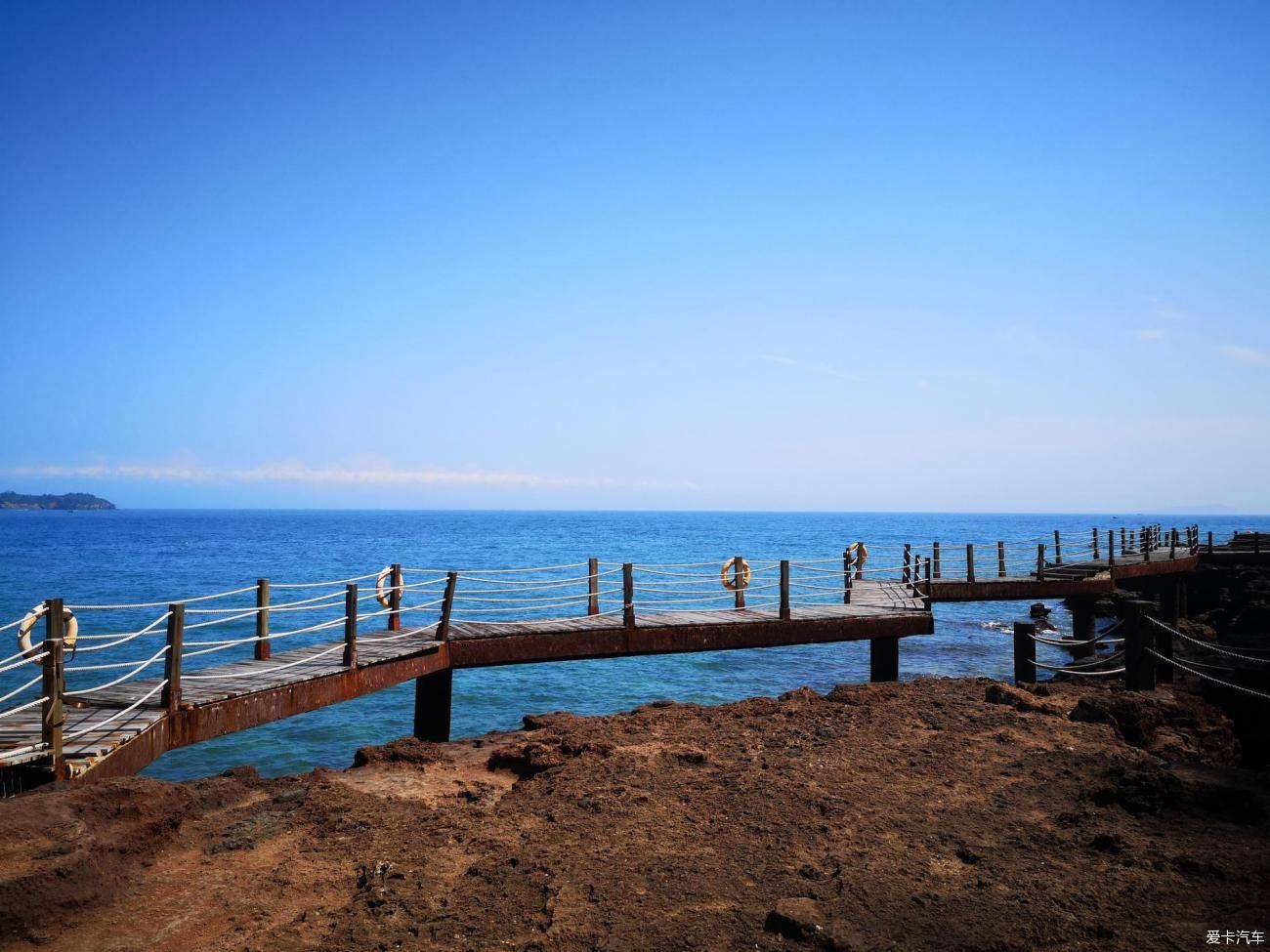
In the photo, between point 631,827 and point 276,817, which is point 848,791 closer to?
point 631,827

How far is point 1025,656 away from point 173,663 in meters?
13.0

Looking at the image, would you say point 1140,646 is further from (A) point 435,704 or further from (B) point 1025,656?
(A) point 435,704

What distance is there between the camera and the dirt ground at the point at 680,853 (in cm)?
510

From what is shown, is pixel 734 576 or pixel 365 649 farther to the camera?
pixel 734 576

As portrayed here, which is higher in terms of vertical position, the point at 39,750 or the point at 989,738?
the point at 39,750

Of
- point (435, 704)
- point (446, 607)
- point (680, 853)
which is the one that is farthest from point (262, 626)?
point (680, 853)

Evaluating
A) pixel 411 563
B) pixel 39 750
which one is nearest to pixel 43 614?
pixel 39 750

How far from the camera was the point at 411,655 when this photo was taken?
39.1ft

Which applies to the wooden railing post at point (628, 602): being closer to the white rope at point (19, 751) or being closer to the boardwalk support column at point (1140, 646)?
the boardwalk support column at point (1140, 646)

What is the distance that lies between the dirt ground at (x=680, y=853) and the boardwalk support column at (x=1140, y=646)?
2.46 m

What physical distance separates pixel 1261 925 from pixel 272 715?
374 inches

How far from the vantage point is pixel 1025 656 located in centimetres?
1380

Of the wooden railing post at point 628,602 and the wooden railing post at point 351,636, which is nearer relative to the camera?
the wooden railing post at point 351,636

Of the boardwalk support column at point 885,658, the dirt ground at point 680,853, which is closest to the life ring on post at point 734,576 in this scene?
the boardwalk support column at point 885,658
